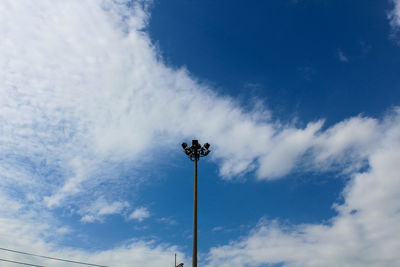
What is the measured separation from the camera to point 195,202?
1602 cm

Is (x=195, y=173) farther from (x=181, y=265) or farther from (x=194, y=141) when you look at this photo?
(x=181, y=265)

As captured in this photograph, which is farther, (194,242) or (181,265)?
(181,265)

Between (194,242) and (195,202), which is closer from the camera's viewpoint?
(194,242)

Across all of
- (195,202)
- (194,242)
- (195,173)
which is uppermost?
(195,173)

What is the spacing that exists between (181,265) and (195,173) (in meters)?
13.4

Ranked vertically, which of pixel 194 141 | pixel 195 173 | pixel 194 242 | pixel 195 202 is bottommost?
pixel 194 242

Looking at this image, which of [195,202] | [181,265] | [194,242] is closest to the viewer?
[194,242]

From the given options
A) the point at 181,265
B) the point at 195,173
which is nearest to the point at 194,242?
the point at 195,173

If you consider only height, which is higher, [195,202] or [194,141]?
[194,141]

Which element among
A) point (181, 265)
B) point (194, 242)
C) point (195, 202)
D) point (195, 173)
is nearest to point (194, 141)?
point (195, 173)

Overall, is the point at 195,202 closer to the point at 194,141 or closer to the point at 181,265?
the point at 194,141

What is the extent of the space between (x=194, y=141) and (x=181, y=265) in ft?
47.8

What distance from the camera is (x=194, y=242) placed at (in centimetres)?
1452

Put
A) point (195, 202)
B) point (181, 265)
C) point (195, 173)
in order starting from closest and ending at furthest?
point (195, 202) → point (195, 173) → point (181, 265)
